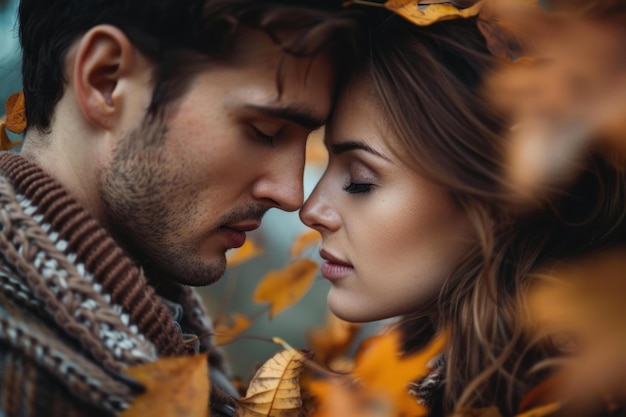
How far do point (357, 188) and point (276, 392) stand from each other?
45 cm

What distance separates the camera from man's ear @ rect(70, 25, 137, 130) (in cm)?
124

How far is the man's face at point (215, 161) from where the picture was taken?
126 centimetres

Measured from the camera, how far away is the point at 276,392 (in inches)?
47.1

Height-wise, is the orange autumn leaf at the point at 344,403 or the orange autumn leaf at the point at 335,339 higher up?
the orange autumn leaf at the point at 344,403

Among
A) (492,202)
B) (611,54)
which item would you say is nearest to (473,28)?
(492,202)

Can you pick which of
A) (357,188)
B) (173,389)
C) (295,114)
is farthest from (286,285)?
(173,389)

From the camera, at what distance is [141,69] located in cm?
127

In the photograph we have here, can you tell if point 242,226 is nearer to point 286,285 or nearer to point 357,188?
point 357,188

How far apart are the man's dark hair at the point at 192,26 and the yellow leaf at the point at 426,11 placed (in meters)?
0.12

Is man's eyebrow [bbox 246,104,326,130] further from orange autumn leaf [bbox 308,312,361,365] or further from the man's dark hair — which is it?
orange autumn leaf [bbox 308,312,361,365]

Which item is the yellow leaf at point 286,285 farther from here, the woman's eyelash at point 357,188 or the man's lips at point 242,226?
the woman's eyelash at point 357,188

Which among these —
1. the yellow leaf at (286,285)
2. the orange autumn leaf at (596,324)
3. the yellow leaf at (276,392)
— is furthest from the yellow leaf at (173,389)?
the yellow leaf at (286,285)

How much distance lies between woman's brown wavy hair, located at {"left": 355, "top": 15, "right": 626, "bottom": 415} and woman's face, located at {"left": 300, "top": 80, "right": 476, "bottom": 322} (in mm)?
32

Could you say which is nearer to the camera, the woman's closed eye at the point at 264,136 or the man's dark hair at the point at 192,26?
the man's dark hair at the point at 192,26
